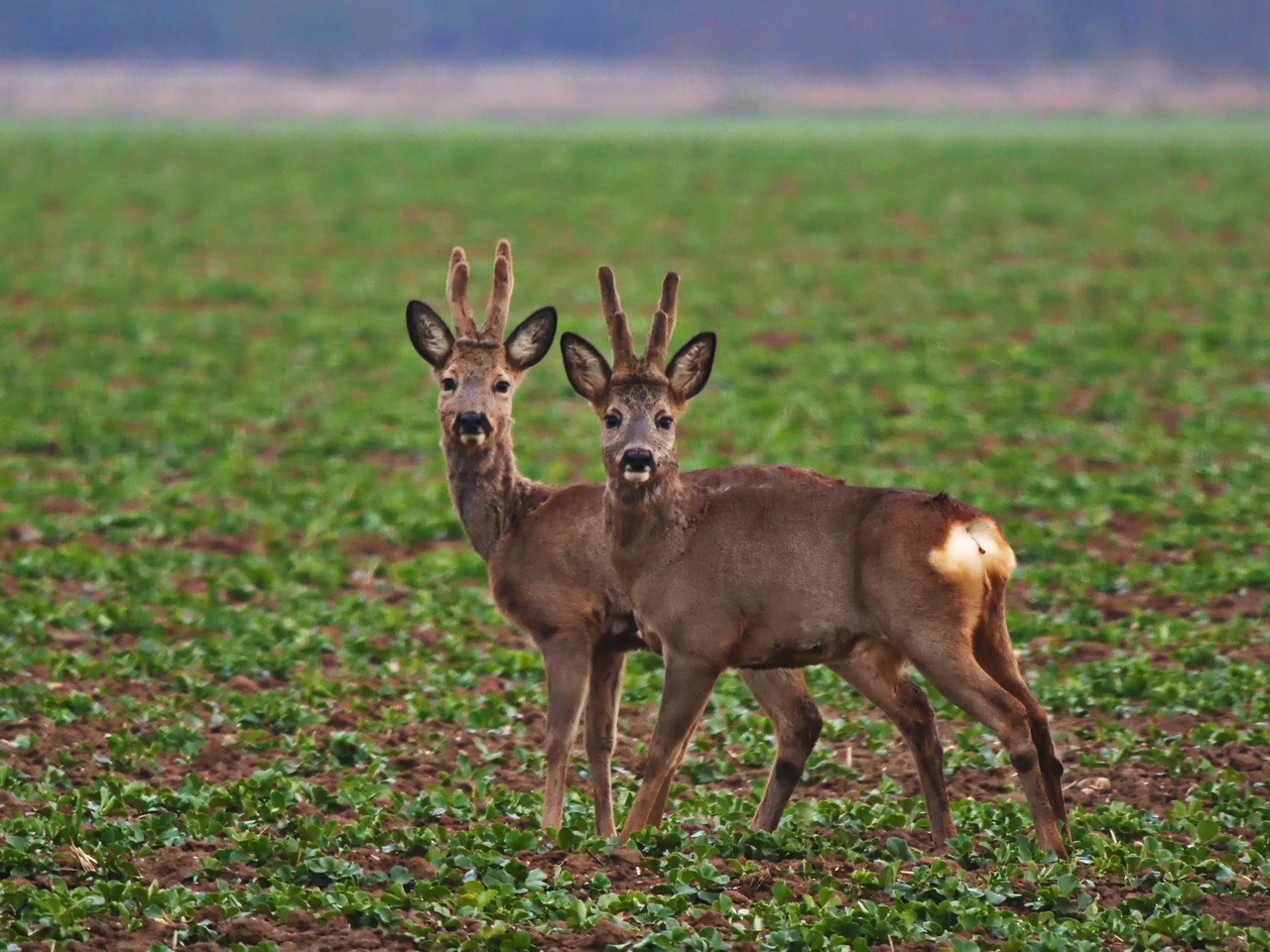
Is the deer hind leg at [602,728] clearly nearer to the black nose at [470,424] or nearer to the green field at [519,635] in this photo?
the green field at [519,635]

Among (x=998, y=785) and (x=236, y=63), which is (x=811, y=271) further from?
(x=236, y=63)

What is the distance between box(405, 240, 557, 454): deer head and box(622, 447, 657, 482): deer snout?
5.67 feet

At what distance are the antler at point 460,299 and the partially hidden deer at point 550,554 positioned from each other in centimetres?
1

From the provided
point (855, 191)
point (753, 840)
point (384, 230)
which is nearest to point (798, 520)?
point (753, 840)

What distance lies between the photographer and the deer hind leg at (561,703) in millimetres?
9445

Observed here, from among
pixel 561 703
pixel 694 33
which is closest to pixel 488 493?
pixel 561 703

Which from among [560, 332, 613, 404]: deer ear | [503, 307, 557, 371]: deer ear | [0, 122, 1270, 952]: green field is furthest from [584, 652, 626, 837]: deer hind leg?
[503, 307, 557, 371]: deer ear

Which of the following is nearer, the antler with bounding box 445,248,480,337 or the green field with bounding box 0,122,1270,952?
the green field with bounding box 0,122,1270,952

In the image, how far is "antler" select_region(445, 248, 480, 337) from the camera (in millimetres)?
10891

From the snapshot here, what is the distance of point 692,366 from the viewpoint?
9.49m

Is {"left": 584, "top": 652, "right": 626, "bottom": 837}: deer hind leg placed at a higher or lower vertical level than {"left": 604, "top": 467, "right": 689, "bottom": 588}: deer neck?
lower

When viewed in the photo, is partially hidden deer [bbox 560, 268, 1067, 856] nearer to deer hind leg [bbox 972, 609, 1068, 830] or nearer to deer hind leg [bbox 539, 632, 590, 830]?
deer hind leg [bbox 972, 609, 1068, 830]

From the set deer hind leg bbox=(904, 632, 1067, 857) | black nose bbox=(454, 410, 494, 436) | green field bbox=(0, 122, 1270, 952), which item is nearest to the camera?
green field bbox=(0, 122, 1270, 952)

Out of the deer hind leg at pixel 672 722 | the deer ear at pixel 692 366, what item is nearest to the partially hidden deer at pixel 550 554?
the deer ear at pixel 692 366
